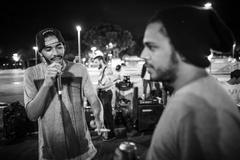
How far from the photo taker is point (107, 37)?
6494 centimetres

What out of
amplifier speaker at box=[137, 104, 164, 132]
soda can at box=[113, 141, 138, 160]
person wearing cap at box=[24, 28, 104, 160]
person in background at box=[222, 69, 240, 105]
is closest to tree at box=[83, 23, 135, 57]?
amplifier speaker at box=[137, 104, 164, 132]

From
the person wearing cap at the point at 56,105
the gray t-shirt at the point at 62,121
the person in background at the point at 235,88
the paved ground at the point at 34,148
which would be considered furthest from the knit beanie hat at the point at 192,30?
the person in background at the point at 235,88

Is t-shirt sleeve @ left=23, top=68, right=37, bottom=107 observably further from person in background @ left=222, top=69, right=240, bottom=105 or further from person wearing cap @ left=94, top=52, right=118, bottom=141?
person in background @ left=222, top=69, right=240, bottom=105

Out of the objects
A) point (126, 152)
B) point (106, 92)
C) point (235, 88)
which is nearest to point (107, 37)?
point (106, 92)

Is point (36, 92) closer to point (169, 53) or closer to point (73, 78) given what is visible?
point (73, 78)

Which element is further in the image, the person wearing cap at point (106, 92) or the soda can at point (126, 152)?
the person wearing cap at point (106, 92)

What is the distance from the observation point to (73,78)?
8.12ft

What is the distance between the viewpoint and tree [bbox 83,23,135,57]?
6494cm

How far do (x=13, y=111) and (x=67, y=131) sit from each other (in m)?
5.80

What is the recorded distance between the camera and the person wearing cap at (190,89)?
102 cm

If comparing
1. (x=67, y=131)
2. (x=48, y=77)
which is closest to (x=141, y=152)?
(x=67, y=131)

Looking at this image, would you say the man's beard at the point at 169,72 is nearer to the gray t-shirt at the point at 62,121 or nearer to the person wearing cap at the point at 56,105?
the person wearing cap at the point at 56,105

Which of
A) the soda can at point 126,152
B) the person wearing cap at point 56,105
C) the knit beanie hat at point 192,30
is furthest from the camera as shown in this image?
the person wearing cap at point 56,105

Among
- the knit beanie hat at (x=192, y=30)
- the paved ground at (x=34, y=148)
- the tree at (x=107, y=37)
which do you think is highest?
the tree at (x=107, y=37)
